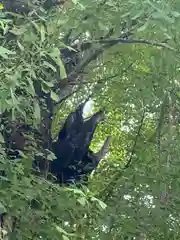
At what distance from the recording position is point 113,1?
2.13 meters

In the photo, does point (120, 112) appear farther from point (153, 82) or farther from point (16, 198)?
point (16, 198)

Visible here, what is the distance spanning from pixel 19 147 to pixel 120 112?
5.77ft

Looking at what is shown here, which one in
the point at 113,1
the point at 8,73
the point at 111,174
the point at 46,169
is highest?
the point at 113,1

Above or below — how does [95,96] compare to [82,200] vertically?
below

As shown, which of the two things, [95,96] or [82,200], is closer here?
[82,200]

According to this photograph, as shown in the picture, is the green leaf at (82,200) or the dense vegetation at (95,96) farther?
the green leaf at (82,200)

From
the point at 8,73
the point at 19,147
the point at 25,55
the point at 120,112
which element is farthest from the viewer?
the point at 120,112

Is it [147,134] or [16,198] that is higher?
[16,198]

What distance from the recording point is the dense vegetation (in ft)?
6.45

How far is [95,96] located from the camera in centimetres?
387

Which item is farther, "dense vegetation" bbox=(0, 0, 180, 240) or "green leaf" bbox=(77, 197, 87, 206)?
"green leaf" bbox=(77, 197, 87, 206)

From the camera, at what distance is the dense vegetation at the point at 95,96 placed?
1967 millimetres

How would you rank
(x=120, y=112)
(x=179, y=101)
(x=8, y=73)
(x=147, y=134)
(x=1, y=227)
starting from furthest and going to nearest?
1. (x=120, y=112)
2. (x=147, y=134)
3. (x=179, y=101)
4. (x=1, y=227)
5. (x=8, y=73)

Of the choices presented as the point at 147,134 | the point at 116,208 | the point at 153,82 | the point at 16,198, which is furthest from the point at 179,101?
the point at 16,198
